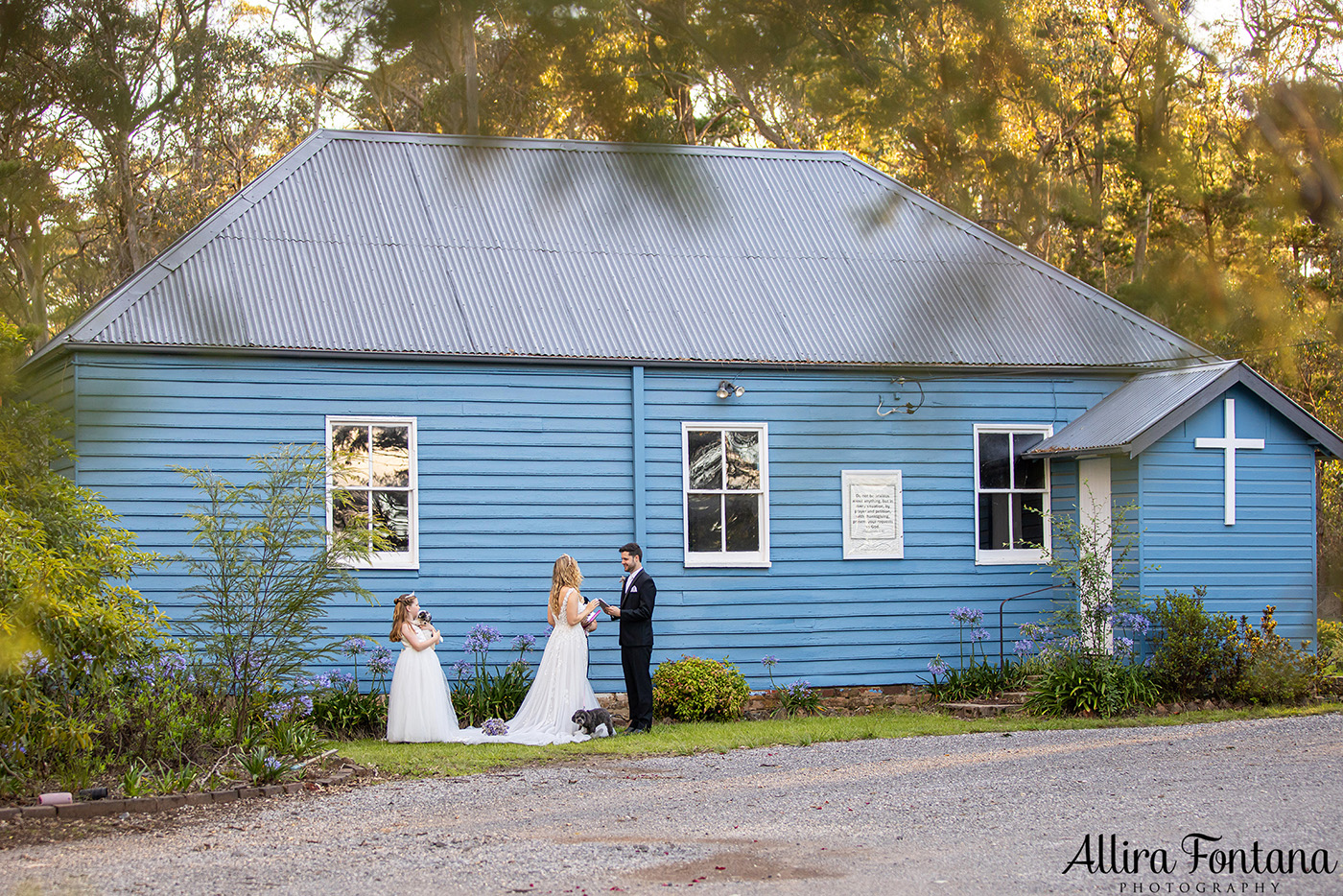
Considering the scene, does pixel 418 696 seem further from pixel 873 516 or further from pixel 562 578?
pixel 873 516

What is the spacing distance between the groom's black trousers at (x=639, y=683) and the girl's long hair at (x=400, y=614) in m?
1.99

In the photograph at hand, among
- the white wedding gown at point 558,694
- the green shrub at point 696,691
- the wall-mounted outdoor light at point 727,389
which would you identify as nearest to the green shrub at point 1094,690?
the green shrub at point 696,691

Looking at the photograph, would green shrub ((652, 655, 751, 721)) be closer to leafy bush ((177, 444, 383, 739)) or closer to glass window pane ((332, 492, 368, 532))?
glass window pane ((332, 492, 368, 532))

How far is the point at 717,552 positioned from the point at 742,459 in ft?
3.27

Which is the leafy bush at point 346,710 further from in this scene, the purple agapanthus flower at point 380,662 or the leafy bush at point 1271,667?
the leafy bush at point 1271,667

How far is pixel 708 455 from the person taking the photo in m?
13.8

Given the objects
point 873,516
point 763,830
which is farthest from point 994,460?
point 763,830

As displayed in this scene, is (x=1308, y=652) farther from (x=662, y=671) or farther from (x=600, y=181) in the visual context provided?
(x=600, y=181)

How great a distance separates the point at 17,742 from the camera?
26.8ft

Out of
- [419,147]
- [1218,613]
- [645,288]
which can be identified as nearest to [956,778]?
[1218,613]

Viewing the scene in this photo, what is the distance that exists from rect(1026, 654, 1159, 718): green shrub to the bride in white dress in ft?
14.8

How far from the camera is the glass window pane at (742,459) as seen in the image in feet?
45.3

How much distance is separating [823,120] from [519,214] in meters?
0.50

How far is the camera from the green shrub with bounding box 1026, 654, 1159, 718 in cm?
1296
